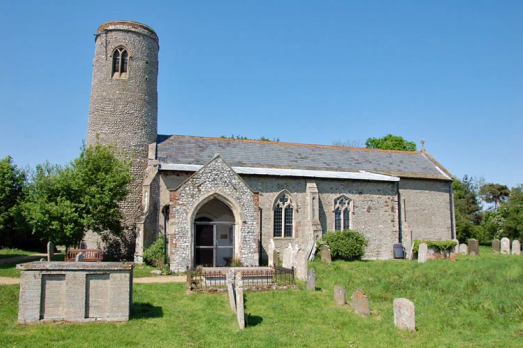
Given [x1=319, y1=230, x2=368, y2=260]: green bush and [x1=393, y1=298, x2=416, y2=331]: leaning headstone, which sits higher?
[x1=319, y1=230, x2=368, y2=260]: green bush

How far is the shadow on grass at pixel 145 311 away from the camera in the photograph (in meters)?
11.3

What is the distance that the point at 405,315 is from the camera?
33.9 ft

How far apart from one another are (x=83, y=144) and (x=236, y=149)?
948cm

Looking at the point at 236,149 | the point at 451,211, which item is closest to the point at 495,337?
the point at 236,149

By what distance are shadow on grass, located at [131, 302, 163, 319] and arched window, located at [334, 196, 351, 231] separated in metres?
15.7

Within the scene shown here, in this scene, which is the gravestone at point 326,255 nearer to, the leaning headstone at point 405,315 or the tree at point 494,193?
the leaning headstone at point 405,315

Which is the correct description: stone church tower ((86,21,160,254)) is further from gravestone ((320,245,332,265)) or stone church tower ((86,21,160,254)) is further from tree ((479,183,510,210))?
tree ((479,183,510,210))

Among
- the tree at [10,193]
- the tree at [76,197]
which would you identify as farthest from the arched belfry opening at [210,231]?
the tree at [10,193]

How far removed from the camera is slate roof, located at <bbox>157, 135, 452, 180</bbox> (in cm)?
2606

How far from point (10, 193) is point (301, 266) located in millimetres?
18283

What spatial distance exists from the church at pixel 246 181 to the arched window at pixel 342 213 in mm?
67

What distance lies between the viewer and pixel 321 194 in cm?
2586

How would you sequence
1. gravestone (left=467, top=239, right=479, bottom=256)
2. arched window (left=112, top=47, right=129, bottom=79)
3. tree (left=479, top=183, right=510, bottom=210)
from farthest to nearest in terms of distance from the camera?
tree (left=479, top=183, right=510, bottom=210) → gravestone (left=467, top=239, right=479, bottom=256) → arched window (left=112, top=47, right=129, bottom=79)

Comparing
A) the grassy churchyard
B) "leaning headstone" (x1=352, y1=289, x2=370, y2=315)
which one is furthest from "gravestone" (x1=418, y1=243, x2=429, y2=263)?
"leaning headstone" (x1=352, y1=289, x2=370, y2=315)
